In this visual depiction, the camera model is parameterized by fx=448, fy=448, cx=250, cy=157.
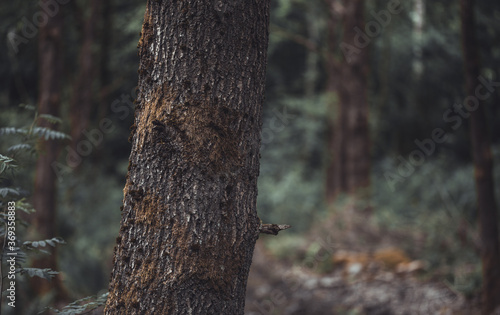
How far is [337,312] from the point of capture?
5.43 metres

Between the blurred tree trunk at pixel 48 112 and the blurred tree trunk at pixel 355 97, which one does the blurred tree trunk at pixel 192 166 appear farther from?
the blurred tree trunk at pixel 355 97

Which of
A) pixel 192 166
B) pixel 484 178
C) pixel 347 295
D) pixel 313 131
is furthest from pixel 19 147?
pixel 313 131

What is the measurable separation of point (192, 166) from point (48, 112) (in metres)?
4.97

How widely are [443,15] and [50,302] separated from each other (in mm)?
9041

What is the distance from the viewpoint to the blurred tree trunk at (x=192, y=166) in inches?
72.6

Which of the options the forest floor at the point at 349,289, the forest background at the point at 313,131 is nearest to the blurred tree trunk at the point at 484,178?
the forest floor at the point at 349,289

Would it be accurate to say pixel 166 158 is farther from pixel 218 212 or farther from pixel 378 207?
pixel 378 207

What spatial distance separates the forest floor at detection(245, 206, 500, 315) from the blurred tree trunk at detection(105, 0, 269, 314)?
3.49 metres

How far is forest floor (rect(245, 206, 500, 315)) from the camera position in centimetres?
522

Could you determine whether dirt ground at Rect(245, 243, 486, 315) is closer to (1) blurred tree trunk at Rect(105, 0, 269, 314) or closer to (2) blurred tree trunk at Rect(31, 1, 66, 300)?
(2) blurred tree trunk at Rect(31, 1, 66, 300)

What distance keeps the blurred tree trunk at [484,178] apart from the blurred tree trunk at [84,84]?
355 inches

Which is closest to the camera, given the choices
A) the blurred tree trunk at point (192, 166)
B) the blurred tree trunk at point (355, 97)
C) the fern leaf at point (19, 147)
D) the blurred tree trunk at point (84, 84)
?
the blurred tree trunk at point (192, 166)

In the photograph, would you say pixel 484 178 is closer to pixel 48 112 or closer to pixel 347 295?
pixel 347 295

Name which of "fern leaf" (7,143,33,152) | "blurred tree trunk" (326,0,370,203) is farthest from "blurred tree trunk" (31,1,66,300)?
"blurred tree trunk" (326,0,370,203)
